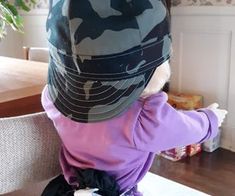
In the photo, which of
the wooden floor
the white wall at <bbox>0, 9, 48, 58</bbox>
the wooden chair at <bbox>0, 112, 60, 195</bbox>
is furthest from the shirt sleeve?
the white wall at <bbox>0, 9, 48, 58</bbox>

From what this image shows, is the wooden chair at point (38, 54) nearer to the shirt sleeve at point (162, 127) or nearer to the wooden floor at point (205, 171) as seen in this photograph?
the wooden floor at point (205, 171)

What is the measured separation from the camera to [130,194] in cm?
91

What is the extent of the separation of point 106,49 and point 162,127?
203 mm

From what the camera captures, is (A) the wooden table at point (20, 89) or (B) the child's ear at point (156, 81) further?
(A) the wooden table at point (20, 89)

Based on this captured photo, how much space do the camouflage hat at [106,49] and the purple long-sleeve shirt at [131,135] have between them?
0.03 metres

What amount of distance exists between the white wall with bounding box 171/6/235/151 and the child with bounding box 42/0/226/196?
1748mm

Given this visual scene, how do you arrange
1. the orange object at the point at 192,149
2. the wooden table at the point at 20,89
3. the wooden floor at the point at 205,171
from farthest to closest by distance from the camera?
the orange object at the point at 192,149
the wooden floor at the point at 205,171
the wooden table at the point at 20,89

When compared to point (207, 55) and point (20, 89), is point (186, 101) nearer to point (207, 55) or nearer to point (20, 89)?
point (207, 55)

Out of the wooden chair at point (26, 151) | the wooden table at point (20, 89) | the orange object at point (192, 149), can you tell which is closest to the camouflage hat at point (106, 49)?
the wooden chair at point (26, 151)

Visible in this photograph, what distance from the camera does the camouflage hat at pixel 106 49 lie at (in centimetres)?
73

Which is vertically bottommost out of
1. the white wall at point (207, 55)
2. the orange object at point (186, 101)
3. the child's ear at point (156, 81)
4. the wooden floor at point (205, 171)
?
the wooden floor at point (205, 171)

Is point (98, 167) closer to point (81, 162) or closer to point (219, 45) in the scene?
point (81, 162)

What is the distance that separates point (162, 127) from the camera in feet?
2.55

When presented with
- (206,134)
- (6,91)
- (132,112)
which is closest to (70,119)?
(132,112)
